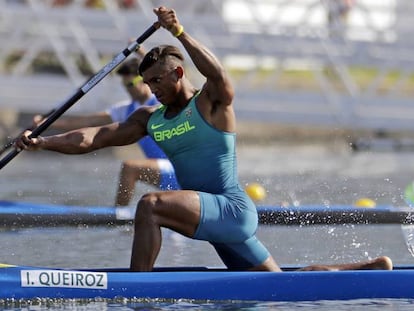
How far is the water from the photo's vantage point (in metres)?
9.87

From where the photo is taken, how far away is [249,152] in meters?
21.7

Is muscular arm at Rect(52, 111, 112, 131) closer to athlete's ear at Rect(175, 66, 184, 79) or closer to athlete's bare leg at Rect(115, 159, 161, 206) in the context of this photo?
athlete's bare leg at Rect(115, 159, 161, 206)

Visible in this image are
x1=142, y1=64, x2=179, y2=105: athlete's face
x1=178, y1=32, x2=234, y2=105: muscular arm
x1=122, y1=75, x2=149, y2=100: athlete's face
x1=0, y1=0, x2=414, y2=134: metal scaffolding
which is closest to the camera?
x1=178, y1=32, x2=234, y2=105: muscular arm

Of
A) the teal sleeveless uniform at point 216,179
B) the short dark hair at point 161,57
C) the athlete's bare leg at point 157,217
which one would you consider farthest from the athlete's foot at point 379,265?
the short dark hair at point 161,57

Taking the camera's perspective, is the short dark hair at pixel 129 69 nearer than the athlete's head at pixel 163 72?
No

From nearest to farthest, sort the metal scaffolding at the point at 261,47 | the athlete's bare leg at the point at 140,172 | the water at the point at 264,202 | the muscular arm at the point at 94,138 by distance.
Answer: the muscular arm at the point at 94,138
the water at the point at 264,202
the athlete's bare leg at the point at 140,172
the metal scaffolding at the point at 261,47

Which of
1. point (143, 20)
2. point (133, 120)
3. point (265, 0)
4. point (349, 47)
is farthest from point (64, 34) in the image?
point (133, 120)

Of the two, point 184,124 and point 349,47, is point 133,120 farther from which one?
point 349,47

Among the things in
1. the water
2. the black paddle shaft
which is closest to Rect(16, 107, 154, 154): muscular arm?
the black paddle shaft

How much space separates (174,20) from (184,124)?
67 cm

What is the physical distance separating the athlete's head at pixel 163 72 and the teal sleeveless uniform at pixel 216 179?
0.16m

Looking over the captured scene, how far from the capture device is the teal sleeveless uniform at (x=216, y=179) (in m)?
8.01

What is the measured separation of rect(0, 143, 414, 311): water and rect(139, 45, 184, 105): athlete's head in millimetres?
1350

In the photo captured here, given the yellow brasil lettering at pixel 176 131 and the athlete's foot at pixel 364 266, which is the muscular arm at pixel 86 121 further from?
the athlete's foot at pixel 364 266
